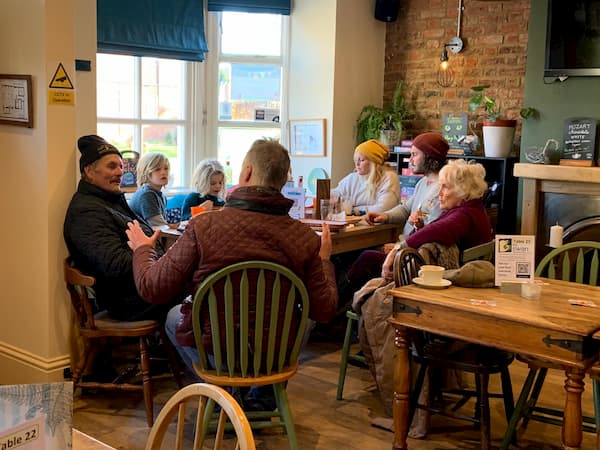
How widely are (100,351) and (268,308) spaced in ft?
4.11

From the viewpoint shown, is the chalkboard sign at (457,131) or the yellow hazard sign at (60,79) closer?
the yellow hazard sign at (60,79)

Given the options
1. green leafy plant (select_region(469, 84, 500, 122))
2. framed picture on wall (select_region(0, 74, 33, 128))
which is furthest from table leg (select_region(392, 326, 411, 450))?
green leafy plant (select_region(469, 84, 500, 122))

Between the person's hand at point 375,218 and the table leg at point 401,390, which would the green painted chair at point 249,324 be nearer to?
the table leg at point 401,390

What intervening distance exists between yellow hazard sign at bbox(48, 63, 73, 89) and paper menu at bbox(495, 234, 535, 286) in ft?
6.58

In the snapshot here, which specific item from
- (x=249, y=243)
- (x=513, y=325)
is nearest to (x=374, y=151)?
(x=249, y=243)

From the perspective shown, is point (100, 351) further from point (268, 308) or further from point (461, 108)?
point (461, 108)

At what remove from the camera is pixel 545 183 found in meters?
5.16

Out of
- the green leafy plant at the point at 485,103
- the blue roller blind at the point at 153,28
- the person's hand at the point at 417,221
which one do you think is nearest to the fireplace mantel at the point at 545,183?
the green leafy plant at the point at 485,103

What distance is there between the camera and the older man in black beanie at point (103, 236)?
3268 millimetres

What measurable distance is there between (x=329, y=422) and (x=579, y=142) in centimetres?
281

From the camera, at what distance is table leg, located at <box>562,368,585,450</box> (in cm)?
237

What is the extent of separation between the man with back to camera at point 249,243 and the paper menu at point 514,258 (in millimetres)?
643

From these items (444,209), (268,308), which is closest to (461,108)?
(444,209)

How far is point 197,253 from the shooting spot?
266 cm
